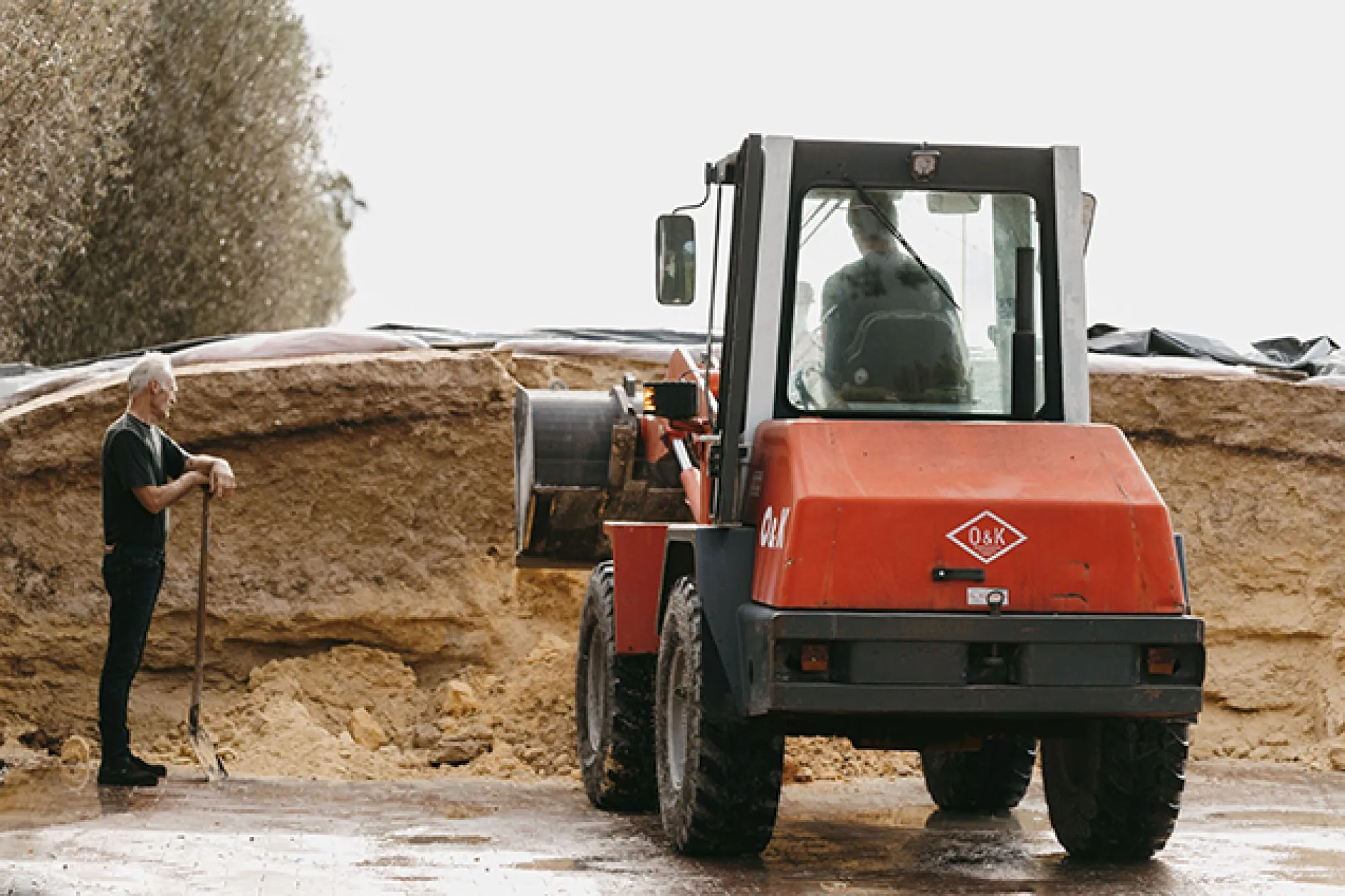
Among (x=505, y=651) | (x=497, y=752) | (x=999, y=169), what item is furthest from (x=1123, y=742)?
(x=505, y=651)

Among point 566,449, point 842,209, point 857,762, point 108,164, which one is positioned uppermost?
point 108,164

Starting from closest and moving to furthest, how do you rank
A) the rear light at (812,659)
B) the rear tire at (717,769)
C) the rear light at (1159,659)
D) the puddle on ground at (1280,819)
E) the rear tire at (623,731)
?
the rear light at (812,659)
the rear light at (1159,659)
the rear tire at (717,769)
the rear tire at (623,731)
the puddle on ground at (1280,819)

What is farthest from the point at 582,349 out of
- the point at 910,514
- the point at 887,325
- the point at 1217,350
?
the point at 910,514

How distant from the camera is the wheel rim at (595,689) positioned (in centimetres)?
886

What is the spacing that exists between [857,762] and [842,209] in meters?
4.48

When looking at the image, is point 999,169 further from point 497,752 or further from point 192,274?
point 192,274

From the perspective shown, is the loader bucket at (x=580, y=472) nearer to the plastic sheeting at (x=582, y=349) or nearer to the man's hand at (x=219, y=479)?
the man's hand at (x=219, y=479)

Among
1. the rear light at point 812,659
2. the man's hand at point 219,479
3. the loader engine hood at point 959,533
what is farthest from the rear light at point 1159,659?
the man's hand at point 219,479

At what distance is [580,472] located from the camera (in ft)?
32.2

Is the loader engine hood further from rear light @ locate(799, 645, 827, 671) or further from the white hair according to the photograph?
the white hair

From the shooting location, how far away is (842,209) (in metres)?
7.12

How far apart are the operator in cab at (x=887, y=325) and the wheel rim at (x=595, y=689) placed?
2.34m

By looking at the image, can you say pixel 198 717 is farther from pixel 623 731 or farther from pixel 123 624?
pixel 623 731

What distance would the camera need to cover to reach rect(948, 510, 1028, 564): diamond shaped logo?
6441mm
